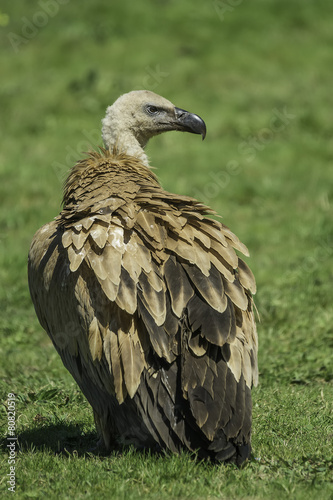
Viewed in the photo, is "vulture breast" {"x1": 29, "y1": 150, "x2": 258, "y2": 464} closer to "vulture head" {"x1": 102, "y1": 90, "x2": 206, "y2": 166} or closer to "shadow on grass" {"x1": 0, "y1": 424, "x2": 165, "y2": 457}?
"shadow on grass" {"x1": 0, "y1": 424, "x2": 165, "y2": 457}

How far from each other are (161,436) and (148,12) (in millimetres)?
17336

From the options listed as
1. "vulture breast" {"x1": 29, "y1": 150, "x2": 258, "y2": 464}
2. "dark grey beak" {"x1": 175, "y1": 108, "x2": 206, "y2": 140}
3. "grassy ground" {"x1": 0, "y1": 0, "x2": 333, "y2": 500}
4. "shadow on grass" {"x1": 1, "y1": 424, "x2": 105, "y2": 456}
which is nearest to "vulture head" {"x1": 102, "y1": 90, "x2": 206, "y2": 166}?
"dark grey beak" {"x1": 175, "y1": 108, "x2": 206, "y2": 140}

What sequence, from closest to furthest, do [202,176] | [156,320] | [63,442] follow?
[156,320] → [63,442] → [202,176]

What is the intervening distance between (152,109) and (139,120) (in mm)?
173

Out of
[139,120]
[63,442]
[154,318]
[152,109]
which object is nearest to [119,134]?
[139,120]

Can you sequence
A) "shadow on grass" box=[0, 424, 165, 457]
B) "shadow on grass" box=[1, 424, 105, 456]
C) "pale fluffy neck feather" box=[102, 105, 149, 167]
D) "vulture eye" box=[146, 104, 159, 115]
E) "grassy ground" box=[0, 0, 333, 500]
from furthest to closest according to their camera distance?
"vulture eye" box=[146, 104, 159, 115] < "pale fluffy neck feather" box=[102, 105, 149, 167] < "shadow on grass" box=[1, 424, 105, 456] < "shadow on grass" box=[0, 424, 165, 457] < "grassy ground" box=[0, 0, 333, 500]

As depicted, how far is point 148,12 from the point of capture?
790 inches

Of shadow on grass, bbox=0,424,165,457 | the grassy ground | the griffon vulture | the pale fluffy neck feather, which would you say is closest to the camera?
the griffon vulture

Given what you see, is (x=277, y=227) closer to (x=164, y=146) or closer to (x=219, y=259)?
(x=164, y=146)

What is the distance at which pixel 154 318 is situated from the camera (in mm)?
4449

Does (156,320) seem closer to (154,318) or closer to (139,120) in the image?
(154,318)

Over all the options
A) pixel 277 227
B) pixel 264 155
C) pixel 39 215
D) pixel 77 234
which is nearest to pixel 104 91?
pixel 264 155

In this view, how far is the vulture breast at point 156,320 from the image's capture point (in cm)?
439

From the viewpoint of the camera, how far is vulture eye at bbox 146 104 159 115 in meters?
6.76
